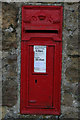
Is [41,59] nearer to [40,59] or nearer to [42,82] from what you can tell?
[40,59]

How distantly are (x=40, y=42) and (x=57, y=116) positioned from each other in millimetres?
1246

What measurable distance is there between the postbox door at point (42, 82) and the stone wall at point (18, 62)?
0.20 metres

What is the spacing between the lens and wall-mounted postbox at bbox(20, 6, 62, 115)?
104 inches

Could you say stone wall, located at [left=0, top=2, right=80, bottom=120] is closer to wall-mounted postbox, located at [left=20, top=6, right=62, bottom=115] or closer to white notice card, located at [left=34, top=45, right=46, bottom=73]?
wall-mounted postbox, located at [left=20, top=6, right=62, bottom=115]

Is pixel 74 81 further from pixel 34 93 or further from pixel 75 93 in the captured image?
pixel 34 93

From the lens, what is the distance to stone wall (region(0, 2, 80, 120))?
8.82 feet

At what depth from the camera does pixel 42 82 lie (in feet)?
8.89

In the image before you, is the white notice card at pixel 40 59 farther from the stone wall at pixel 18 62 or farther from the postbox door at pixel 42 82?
the stone wall at pixel 18 62

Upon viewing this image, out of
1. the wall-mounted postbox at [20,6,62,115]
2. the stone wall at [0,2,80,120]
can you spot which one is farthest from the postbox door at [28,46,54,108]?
the stone wall at [0,2,80,120]

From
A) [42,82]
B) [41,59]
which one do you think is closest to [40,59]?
[41,59]

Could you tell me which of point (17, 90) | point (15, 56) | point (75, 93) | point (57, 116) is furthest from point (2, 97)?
point (75, 93)

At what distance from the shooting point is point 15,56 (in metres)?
2.76

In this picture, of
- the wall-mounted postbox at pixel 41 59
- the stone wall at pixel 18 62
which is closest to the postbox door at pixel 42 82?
the wall-mounted postbox at pixel 41 59

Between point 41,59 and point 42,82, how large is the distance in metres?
0.37
